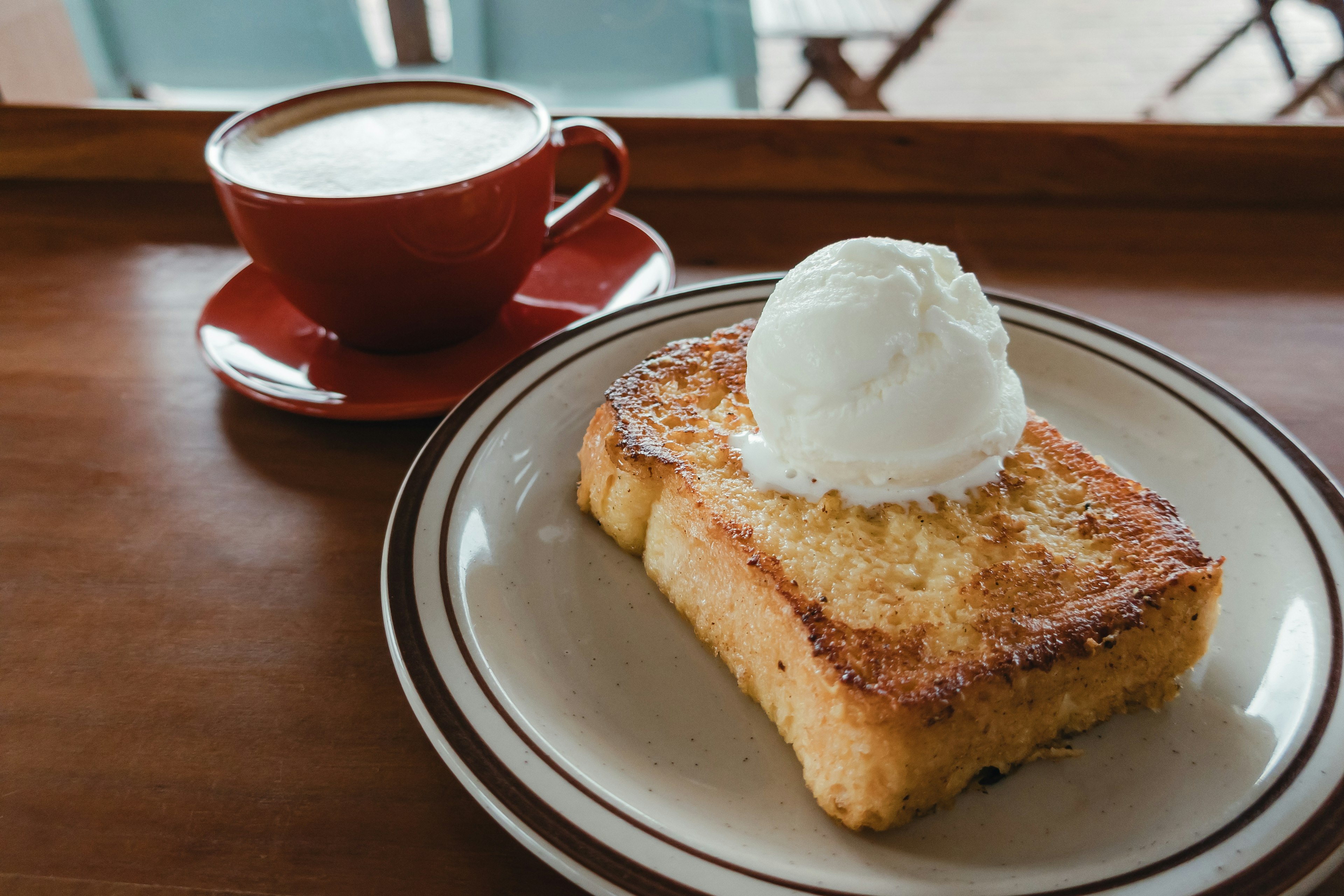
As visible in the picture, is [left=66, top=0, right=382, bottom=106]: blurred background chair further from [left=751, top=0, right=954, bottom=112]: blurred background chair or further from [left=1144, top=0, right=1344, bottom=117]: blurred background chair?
[left=1144, top=0, right=1344, bottom=117]: blurred background chair

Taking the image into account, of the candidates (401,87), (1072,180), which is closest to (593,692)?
(401,87)

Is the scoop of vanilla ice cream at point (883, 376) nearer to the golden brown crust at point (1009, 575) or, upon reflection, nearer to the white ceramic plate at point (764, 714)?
the golden brown crust at point (1009, 575)

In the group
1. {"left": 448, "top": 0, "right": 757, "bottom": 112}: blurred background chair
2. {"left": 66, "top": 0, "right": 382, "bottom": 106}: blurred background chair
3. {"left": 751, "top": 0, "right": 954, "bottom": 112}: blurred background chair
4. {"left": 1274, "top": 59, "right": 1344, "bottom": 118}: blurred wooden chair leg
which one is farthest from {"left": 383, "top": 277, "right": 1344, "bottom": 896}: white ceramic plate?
{"left": 1274, "top": 59, "right": 1344, "bottom": 118}: blurred wooden chair leg

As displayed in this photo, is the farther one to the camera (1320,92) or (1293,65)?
(1320,92)

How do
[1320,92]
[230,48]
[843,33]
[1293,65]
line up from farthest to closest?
[1320,92] → [1293,65] → [843,33] → [230,48]

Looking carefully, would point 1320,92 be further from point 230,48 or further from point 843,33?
point 230,48

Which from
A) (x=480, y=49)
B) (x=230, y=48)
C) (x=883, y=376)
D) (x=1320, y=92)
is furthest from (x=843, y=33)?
(x=883, y=376)
